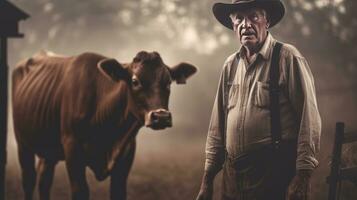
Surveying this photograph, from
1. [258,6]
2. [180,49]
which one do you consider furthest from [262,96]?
[180,49]

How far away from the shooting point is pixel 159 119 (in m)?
3.71

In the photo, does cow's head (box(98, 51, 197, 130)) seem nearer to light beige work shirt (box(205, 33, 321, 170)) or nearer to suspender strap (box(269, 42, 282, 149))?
light beige work shirt (box(205, 33, 321, 170))

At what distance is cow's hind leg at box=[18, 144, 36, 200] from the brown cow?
0.21 meters

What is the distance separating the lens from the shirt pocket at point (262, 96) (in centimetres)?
341

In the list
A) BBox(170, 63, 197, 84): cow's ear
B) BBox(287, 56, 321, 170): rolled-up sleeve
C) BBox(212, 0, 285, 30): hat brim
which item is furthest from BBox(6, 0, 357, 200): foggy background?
BBox(287, 56, 321, 170): rolled-up sleeve

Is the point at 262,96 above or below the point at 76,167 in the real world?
above

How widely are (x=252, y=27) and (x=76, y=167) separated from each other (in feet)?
5.13

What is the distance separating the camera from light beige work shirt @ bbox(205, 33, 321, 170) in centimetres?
317

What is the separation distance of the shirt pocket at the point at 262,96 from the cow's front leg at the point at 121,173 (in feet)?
A: 3.83

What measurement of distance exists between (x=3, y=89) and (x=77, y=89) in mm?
706

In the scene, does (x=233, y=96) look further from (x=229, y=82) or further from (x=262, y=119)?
(x=262, y=119)

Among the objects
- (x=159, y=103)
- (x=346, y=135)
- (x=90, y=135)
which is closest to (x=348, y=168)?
(x=346, y=135)

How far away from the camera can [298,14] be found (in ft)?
20.0

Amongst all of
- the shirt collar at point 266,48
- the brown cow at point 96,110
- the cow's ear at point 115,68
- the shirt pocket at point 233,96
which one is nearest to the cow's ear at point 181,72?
the brown cow at point 96,110
